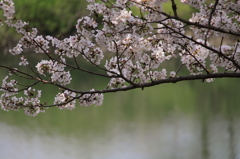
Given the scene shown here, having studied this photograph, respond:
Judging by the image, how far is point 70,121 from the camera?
7.77m

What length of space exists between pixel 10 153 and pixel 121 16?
447 cm

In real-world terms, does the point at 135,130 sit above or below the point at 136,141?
above

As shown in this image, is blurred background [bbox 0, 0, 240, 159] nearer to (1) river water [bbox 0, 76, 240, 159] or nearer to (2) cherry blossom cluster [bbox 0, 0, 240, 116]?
(1) river water [bbox 0, 76, 240, 159]

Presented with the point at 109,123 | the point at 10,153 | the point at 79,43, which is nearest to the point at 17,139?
the point at 10,153

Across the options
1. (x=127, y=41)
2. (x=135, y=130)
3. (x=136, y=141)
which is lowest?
(x=136, y=141)

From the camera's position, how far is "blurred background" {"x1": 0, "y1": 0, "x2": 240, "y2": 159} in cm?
576

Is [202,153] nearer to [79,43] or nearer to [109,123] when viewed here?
[109,123]

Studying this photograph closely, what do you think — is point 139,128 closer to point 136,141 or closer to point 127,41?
point 136,141

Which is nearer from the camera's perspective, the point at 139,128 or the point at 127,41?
the point at 127,41

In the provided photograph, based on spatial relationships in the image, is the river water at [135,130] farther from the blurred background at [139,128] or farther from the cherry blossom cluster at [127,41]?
the cherry blossom cluster at [127,41]

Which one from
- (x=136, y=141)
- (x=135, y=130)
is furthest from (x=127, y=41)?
(x=135, y=130)

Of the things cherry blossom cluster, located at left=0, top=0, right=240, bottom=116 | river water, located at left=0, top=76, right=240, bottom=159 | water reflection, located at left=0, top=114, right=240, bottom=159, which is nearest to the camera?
cherry blossom cluster, located at left=0, top=0, right=240, bottom=116

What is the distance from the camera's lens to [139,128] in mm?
7008

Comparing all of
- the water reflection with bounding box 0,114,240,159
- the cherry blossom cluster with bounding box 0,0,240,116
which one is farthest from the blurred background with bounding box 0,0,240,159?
the cherry blossom cluster with bounding box 0,0,240,116
